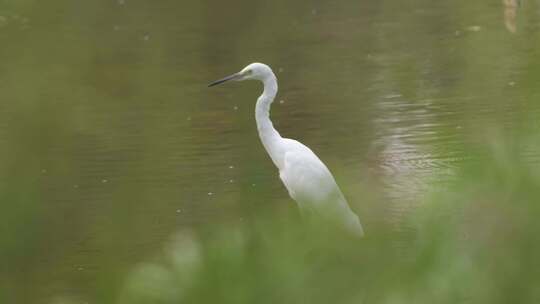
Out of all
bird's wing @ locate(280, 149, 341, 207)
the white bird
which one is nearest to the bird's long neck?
the white bird

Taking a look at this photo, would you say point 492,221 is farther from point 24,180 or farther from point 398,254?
point 24,180

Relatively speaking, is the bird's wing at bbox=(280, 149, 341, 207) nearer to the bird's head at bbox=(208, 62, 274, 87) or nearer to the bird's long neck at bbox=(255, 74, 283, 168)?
the bird's long neck at bbox=(255, 74, 283, 168)

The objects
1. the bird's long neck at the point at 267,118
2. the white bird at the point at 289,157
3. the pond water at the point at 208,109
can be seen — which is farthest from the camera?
the bird's long neck at the point at 267,118

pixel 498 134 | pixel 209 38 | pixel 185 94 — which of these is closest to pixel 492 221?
pixel 498 134

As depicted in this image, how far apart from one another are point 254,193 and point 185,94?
250 inches

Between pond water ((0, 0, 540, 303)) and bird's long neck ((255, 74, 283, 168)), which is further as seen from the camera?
bird's long neck ((255, 74, 283, 168))

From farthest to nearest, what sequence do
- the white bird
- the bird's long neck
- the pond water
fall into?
the bird's long neck → the white bird → the pond water

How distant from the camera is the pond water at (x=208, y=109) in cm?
198

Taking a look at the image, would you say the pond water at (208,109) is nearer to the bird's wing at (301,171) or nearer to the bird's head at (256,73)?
the bird's wing at (301,171)

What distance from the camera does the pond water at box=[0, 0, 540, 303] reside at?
1984 millimetres

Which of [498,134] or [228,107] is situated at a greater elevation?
[498,134]

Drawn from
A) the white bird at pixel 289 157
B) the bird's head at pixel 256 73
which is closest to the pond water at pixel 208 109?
the white bird at pixel 289 157

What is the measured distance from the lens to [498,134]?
1471 millimetres

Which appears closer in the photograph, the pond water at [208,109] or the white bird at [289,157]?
the pond water at [208,109]
